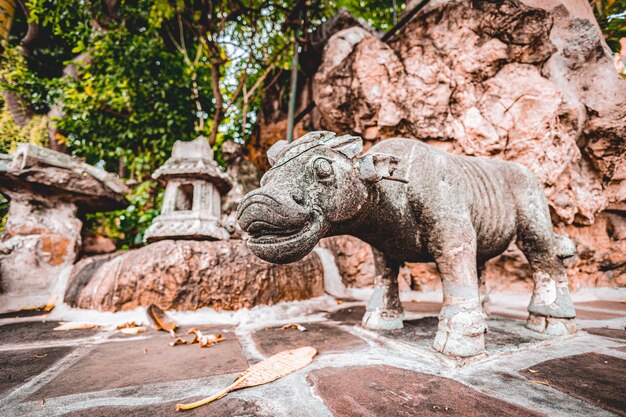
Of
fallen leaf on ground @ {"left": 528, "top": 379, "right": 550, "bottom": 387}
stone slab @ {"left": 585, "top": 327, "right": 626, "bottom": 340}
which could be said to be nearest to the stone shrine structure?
fallen leaf on ground @ {"left": 528, "top": 379, "right": 550, "bottom": 387}

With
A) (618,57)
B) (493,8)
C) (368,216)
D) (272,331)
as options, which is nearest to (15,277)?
(272,331)

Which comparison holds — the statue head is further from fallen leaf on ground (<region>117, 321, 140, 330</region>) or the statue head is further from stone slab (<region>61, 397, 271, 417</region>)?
fallen leaf on ground (<region>117, 321, 140, 330</region>)

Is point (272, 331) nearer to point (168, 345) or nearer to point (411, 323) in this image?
point (168, 345)

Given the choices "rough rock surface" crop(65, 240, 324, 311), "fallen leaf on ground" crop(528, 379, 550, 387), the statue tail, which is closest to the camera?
"fallen leaf on ground" crop(528, 379, 550, 387)

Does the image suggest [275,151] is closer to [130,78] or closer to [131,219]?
[131,219]

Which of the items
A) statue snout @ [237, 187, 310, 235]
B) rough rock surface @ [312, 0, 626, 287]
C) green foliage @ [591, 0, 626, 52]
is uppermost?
green foliage @ [591, 0, 626, 52]

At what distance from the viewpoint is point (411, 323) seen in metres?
2.08

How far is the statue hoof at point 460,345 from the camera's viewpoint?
1.36 metres

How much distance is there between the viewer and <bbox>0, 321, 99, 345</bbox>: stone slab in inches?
71.9

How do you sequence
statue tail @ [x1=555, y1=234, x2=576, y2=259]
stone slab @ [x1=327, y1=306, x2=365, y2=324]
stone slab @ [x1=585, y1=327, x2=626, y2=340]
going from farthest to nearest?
stone slab @ [x1=327, y1=306, x2=365, y2=324]
statue tail @ [x1=555, y1=234, x2=576, y2=259]
stone slab @ [x1=585, y1=327, x2=626, y2=340]

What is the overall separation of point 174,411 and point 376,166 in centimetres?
128

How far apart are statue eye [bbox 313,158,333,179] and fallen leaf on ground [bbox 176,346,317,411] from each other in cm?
87

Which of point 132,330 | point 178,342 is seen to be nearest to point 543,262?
point 178,342

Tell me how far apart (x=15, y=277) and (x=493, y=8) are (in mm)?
6648
